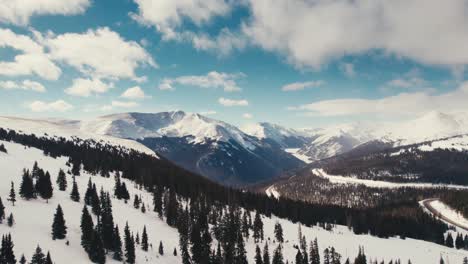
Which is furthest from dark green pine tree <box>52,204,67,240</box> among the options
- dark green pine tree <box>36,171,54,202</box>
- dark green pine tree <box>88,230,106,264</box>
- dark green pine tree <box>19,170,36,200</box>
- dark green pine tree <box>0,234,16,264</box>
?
dark green pine tree <box>36,171,54,202</box>

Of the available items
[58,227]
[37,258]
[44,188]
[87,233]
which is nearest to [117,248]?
[87,233]

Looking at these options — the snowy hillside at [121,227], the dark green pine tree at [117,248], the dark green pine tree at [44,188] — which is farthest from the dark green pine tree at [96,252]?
Answer: the dark green pine tree at [44,188]

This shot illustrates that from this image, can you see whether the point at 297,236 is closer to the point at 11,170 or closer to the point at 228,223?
the point at 228,223

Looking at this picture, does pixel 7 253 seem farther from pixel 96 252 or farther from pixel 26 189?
pixel 26 189

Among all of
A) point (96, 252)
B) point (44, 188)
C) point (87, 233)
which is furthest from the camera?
point (44, 188)

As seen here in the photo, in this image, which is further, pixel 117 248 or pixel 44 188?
pixel 44 188

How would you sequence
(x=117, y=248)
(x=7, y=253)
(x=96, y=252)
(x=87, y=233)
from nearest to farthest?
1. (x=7, y=253)
2. (x=96, y=252)
3. (x=87, y=233)
4. (x=117, y=248)

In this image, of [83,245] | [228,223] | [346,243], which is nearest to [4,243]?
[83,245]

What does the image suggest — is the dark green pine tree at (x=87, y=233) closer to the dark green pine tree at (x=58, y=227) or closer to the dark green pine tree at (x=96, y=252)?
the dark green pine tree at (x=96, y=252)

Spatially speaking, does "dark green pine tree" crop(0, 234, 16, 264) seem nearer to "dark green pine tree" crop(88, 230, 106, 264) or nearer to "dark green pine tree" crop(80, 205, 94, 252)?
"dark green pine tree" crop(88, 230, 106, 264)
